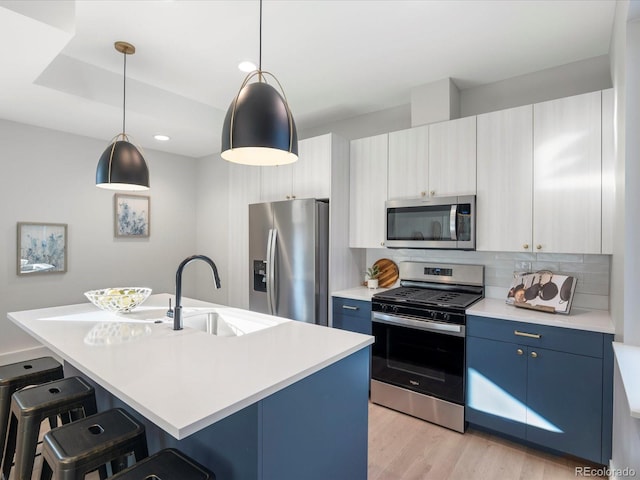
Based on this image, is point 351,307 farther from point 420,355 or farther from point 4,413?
point 4,413

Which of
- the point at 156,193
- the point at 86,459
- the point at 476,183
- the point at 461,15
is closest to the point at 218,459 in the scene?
the point at 86,459

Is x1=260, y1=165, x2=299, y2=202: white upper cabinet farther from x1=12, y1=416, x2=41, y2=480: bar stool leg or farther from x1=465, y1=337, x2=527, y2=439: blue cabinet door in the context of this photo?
x1=12, y1=416, x2=41, y2=480: bar stool leg

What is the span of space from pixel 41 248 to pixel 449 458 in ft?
13.1

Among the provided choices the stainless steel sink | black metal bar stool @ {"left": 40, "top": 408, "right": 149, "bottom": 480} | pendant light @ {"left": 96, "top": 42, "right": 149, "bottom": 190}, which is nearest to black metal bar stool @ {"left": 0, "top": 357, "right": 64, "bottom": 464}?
black metal bar stool @ {"left": 40, "top": 408, "right": 149, "bottom": 480}

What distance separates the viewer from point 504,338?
2311mm

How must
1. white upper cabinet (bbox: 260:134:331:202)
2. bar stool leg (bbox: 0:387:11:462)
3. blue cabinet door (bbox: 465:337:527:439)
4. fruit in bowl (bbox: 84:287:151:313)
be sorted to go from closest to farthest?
bar stool leg (bbox: 0:387:11:462) → fruit in bowl (bbox: 84:287:151:313) → blue cabinet door (bbox: 465:337:527:439) → white upper cabinet (bbox: 260:134:331:202)

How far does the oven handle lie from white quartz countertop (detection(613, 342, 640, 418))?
0.86 metres

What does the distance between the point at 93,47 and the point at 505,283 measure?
357cm

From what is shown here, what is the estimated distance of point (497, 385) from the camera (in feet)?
7.66

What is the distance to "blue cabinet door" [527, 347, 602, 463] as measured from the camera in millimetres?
2037

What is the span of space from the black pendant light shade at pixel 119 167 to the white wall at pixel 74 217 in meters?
1.73

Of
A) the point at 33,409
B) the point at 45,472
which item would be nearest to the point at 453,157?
the point at 33,409

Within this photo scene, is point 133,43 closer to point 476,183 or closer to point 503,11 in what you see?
point 503,11

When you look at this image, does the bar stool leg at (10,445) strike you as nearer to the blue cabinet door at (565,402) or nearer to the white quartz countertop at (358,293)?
the white quartz countertop at (358,293)
